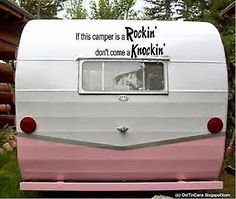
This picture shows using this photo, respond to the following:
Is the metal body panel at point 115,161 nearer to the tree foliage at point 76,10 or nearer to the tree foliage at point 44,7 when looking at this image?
the tree foliage at point 44,7

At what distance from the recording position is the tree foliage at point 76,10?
38.8 meters

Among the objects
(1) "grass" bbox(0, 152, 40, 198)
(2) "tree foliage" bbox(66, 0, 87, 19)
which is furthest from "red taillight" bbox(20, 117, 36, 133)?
(2) "tree foliage" bbox(66, 0, 87, 19)

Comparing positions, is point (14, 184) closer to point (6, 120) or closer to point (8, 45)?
point (6, 120)

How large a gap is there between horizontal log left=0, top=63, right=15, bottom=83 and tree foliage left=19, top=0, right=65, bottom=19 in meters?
20.6

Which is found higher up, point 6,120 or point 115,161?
point 6,120

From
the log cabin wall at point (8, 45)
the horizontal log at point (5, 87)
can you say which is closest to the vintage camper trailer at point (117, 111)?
the log cabin wall at point (8, 45)

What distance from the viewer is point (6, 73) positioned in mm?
14391

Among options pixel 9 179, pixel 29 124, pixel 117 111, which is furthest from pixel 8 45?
pixel 117 111

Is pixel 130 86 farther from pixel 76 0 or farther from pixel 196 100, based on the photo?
pixel 76 0

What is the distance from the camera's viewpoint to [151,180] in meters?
6.98

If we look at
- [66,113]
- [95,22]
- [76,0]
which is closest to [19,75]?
[66,113]

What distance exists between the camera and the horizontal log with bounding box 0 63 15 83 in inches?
551

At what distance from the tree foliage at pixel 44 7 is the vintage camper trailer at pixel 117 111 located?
29.0 metres

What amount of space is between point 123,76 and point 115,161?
1.05 metres
